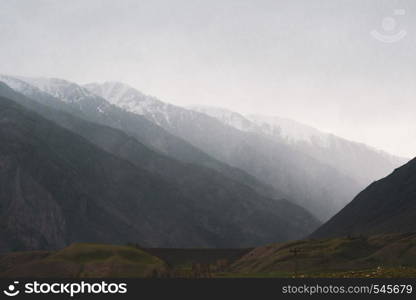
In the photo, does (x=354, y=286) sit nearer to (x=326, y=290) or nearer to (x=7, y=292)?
(x=326, y=290)

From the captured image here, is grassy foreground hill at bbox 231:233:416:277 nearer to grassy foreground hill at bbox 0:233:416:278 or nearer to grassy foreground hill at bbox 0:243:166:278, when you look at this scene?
grassy foreground hill at bbox 0:233:416:278

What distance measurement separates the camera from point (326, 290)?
31.8 m

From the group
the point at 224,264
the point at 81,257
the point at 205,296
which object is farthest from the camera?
the point at 224,264

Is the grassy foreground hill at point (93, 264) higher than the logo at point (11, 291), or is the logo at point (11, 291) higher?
the grassy foreground hill at point (93, 264)

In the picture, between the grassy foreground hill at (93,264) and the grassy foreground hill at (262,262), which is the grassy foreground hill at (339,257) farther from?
the grassy foreground hill at (93,264)

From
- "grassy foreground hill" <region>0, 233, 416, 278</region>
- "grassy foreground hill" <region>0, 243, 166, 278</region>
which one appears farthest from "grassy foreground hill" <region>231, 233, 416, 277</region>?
"grassy foreground hill" <region>0, 243, 166, 278</region>

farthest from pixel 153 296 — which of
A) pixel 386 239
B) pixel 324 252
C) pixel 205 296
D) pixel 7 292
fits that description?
pixel 386 239

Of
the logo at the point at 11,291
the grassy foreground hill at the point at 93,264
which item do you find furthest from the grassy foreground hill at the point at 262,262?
the logo at the point at 11,291

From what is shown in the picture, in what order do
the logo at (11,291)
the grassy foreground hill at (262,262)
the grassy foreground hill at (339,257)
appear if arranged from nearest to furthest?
the logo at (11,291)
the grassy foreground hill at (262,262)
the grassy foreground hill at (339,257)

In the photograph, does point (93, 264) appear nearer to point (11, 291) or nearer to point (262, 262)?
point (262, 262)

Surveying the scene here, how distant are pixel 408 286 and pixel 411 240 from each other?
13767 cm

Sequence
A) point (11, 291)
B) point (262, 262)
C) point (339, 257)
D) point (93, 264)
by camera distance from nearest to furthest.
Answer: point (11, 291), point (93, 264), point (339, 257), point (262, 262)

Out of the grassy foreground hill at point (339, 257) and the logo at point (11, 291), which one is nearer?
the logo at point (11, 291)

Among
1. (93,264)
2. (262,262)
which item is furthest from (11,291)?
(262,262)
